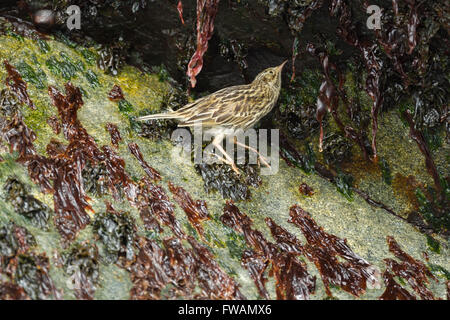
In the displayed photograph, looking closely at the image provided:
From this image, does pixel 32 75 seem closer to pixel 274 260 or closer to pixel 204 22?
pixel 204 22

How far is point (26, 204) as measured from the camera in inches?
147

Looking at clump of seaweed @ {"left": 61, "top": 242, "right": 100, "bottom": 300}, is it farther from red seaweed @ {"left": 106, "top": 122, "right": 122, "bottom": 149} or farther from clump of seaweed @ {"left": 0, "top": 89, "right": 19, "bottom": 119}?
clump of seaweed @ {"left": 0, "top": 89, "right": 19, "bottom": 119}

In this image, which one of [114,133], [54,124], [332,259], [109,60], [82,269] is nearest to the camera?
[82,269]

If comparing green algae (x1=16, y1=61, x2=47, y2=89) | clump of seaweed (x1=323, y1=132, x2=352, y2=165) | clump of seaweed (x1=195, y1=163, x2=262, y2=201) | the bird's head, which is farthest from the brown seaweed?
clump of seaweed (x1=323, y1=132, x2=352, y2=165)

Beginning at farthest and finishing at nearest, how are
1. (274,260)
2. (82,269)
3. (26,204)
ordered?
(274,260), (26,204), (82,269)

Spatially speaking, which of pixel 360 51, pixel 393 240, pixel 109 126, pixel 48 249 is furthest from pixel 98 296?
pixel 360 51

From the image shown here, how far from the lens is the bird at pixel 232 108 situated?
16.8ft

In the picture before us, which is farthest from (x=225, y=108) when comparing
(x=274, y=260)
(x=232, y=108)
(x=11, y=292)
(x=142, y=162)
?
(x=11, y=292)

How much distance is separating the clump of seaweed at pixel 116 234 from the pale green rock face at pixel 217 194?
0.08 meters

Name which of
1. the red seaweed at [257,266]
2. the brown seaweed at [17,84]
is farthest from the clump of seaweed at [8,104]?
the red seaweed at [257,266]

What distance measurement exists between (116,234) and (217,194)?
1198 millimetres

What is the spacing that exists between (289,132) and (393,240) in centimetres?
152

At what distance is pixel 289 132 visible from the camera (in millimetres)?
5609

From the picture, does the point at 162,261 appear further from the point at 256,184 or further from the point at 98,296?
the point at 256,184
